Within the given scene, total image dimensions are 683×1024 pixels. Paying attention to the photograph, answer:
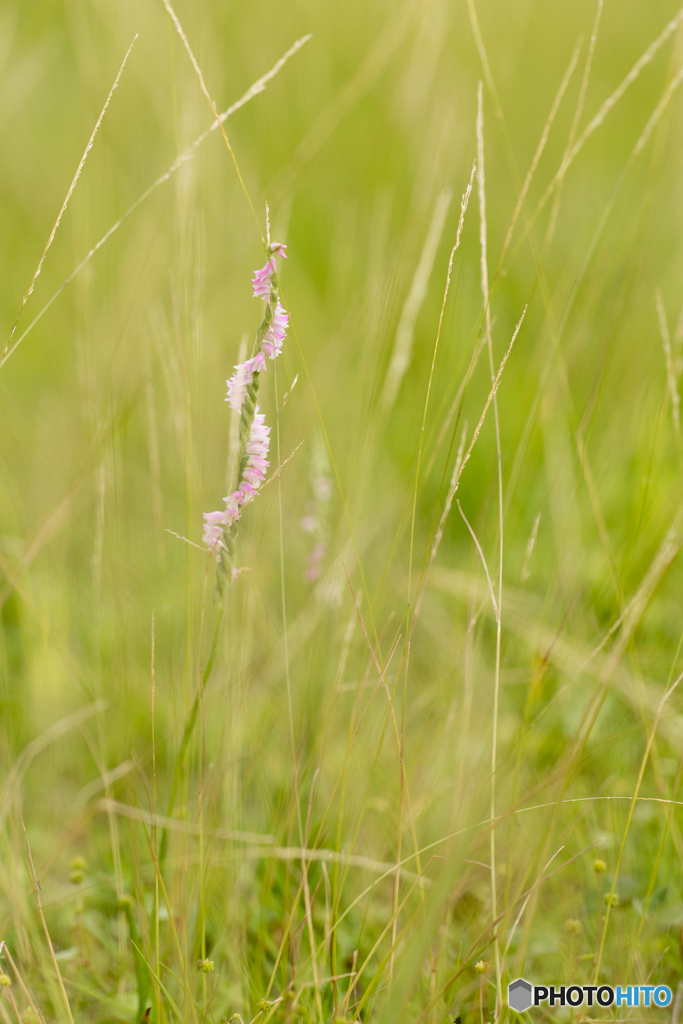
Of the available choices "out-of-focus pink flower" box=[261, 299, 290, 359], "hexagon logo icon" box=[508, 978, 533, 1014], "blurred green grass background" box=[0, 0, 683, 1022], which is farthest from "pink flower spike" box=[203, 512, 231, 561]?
"hexagon logo icon" box=[508, 978, 533, 1014]

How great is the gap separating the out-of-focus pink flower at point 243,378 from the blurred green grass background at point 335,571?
0.06 m

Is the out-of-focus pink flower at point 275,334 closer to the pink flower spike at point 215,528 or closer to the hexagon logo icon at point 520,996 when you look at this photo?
the pink flower spike at point 215,528

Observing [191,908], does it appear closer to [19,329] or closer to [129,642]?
[129,642]

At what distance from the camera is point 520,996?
90 centimetres

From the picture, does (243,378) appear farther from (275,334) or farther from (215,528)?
(215,528)

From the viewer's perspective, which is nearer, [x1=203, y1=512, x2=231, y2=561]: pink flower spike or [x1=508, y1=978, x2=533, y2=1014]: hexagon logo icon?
[x1=203, y1=512, x2=231, y2=561]: pink flower spike

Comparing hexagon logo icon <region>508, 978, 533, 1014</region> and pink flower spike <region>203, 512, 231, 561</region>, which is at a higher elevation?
pink flower spike <region>203, 512, 231, 561</region>

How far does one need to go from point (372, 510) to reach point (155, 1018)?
43.8 inches

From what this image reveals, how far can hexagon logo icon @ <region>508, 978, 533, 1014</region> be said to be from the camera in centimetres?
89

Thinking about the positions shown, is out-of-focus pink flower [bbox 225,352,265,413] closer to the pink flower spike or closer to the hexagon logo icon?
the pink flower spike

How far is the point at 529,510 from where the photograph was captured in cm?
176

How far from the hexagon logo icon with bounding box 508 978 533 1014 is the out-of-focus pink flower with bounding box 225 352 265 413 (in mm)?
755

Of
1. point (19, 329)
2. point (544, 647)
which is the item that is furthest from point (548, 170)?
point (544, 647)

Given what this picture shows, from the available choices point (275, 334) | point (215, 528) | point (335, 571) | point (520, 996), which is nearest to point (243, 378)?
point (275, 334)
